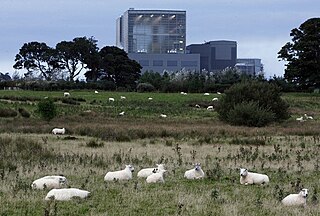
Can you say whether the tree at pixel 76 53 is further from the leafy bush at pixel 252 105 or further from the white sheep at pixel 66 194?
the white sheep at pixel 66 194

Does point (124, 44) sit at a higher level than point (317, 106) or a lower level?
higher

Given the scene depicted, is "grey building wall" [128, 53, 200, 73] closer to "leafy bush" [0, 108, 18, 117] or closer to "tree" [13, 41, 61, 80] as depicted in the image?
"tree" [13, 41, 61, 80]

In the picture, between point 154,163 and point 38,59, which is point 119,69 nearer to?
point 38,59

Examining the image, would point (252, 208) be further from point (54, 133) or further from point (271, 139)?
point (54, 133)

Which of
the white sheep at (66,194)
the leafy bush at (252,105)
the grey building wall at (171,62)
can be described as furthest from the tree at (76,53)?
the white sheep at (66,194)

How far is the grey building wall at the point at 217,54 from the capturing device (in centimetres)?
18688

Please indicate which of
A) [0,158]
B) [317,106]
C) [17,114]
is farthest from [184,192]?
[317,106]

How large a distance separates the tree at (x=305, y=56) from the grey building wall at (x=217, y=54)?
101225mm

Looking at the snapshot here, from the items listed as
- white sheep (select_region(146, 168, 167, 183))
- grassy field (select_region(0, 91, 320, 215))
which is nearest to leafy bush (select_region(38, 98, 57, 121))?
grassy field (select_region(0, 91, 320, 215))

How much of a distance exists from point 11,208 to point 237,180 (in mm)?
6579

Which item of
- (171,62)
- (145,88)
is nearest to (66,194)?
(145,88)

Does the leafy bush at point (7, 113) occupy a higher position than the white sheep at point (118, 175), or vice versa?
the white sheep at point (118, 175)

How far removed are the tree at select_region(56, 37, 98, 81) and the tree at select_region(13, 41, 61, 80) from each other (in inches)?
74.5

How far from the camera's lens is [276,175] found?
1716 centimetres
